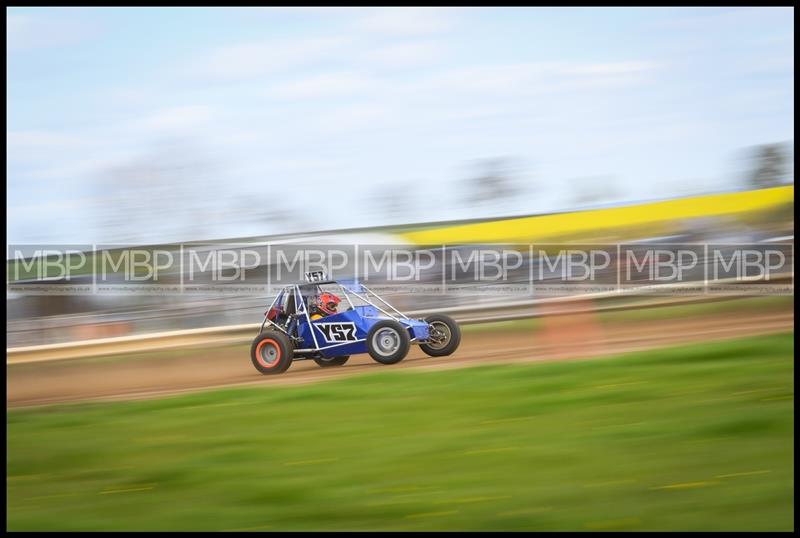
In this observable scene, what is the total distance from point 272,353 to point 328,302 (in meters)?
0.93

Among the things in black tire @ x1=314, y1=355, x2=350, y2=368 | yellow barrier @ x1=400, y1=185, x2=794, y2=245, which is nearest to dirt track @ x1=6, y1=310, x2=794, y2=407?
black tire @ x1=314, y1=355, x2=350, y2=368

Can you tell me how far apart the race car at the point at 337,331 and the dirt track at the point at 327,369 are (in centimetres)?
18

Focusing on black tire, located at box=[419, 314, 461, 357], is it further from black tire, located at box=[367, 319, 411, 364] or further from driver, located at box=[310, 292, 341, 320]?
driver, located at box=[310, 292, 341, 320]

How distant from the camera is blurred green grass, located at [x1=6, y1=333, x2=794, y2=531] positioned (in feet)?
15.6

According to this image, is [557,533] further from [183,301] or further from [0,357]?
[183,301]

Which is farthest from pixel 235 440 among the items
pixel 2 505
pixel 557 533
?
pixel 557 533

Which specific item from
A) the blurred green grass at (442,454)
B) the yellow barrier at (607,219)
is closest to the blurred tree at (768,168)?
the yellow barrier at (607,219)

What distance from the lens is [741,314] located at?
1184cm

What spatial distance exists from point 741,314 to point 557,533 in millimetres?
8508

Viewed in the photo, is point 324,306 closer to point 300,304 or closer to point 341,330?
point 300,304

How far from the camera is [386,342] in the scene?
9875 mm

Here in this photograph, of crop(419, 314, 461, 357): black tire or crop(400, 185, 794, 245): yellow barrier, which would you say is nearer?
crop(419, 314, 461, 357): black tire

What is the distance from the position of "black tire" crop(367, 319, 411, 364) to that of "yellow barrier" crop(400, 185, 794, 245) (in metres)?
5.19

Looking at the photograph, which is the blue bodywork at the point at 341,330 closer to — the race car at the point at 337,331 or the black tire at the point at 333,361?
the race car at the point at 337,331
